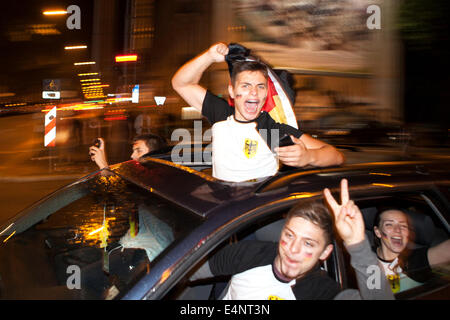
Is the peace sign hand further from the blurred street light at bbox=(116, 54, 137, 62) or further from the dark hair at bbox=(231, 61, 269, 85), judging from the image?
the blurred street light at bbox=(116, 54, 137, 62)

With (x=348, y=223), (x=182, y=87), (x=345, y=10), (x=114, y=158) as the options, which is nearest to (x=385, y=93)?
(x=345, y=10)

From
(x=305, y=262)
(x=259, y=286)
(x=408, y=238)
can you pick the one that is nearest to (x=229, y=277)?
(x=259, y=286)

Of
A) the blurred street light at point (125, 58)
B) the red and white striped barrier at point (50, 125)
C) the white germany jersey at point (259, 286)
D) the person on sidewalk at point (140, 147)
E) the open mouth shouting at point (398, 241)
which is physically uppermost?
the blurred street light at point (125, 58)

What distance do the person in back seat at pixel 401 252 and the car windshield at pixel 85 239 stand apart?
1.15 meters

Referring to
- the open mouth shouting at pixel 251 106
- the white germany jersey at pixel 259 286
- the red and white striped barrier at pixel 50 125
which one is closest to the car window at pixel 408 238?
Result: the white germany jersey at pixel 259 286

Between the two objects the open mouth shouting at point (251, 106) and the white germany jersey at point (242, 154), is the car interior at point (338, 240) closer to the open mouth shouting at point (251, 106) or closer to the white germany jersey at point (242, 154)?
the white germany jersey at point (242, 154)

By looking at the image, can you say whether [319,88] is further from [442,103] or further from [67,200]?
[67,200]

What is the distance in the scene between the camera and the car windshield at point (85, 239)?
181 cm

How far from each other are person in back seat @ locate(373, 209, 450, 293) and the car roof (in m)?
0.27

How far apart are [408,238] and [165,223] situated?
51.9 inches

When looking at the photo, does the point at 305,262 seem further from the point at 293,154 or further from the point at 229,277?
the point at 293,154

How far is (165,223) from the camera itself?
1.72 meters

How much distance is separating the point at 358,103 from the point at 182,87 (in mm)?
7720

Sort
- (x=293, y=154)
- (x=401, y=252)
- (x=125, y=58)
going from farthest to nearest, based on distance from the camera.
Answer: (x=125, y=58), (x=401, y=252), (x=293, y=154)
